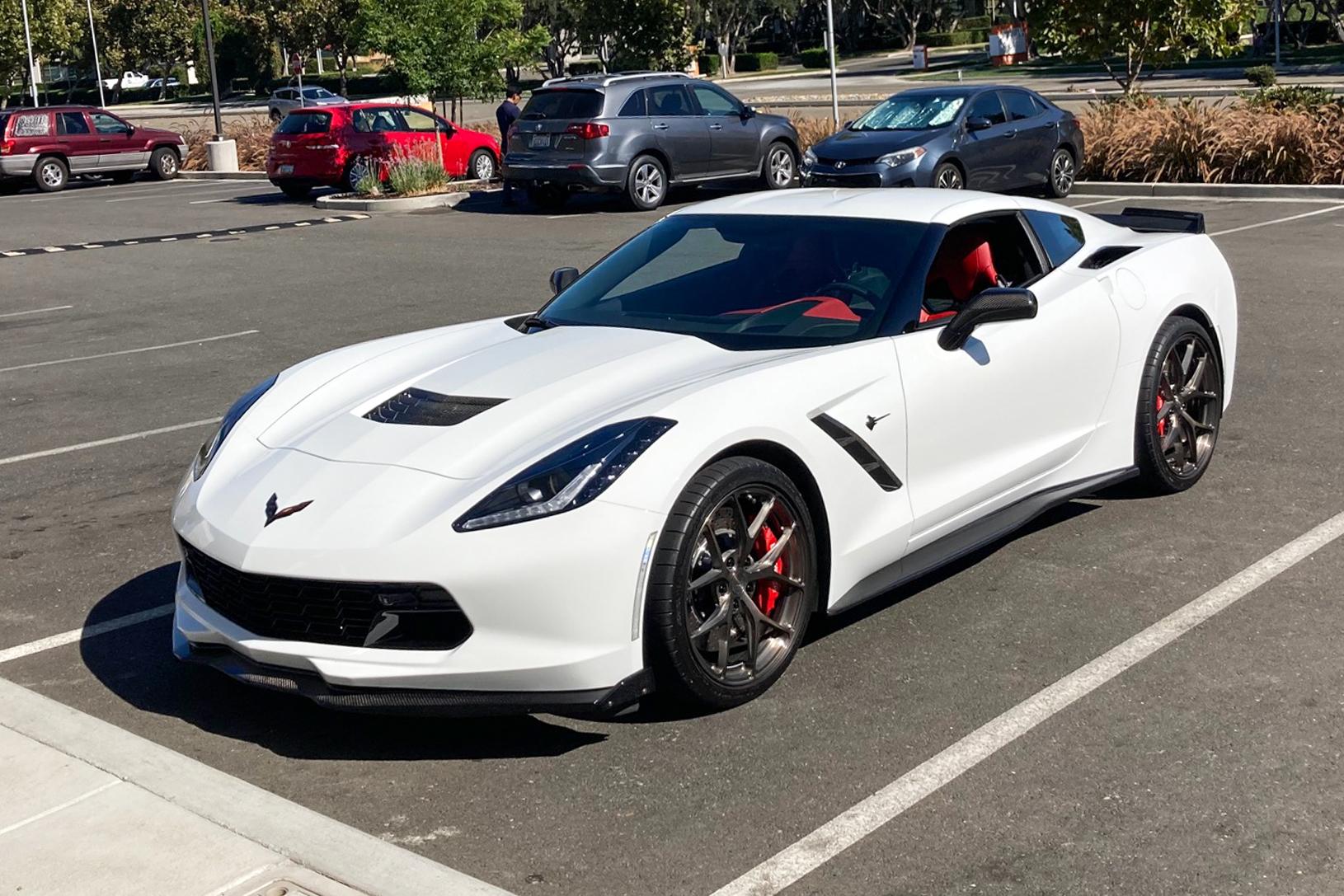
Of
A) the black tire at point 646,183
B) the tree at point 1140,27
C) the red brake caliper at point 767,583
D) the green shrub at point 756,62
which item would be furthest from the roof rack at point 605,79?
the green shrub at point 756,62

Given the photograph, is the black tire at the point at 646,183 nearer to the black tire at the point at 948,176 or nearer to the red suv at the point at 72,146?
the black tire at the point at 948,176

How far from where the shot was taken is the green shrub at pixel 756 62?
8050cm

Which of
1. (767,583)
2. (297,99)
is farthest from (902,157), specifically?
(297,99)

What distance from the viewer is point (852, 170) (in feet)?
63.5

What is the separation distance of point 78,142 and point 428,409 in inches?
1260

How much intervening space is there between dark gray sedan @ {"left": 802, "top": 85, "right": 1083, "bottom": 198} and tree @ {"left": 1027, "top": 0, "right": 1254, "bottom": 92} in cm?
457

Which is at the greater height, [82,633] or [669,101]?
[669,101]

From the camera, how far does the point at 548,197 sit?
2288 centimetres

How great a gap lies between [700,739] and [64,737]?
1882 mm

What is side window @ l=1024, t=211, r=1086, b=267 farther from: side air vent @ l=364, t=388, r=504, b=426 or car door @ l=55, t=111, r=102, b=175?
car door @ l=55, t=111, r=102, b=175

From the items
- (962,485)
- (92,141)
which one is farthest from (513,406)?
(92,141)

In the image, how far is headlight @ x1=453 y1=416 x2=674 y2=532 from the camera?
14.3ft

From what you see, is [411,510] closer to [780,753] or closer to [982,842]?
[780,753]

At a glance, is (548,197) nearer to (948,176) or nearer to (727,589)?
(948,176)
